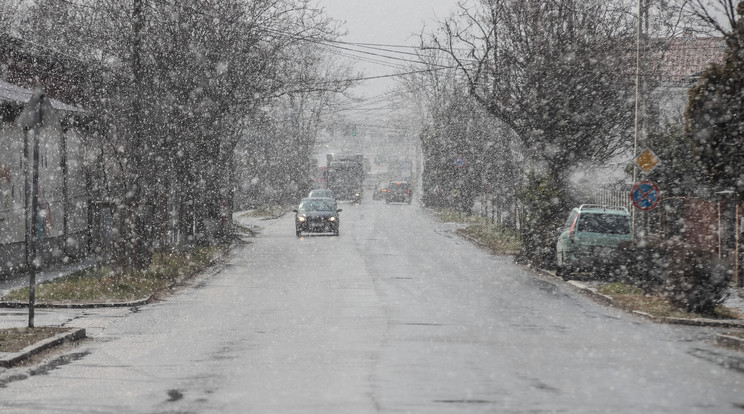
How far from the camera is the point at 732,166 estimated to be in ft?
64.3

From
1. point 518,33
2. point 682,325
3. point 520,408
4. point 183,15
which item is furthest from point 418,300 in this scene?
point 518,33

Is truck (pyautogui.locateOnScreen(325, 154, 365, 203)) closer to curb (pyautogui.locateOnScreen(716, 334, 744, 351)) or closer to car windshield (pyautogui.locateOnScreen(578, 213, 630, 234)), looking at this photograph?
car windshield (pyautogui.locateOnScreen(578, 213, 630, 234))

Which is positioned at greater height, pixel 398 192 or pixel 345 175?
pixel 345 175

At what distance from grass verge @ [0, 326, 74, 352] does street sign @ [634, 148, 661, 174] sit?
13.9 m

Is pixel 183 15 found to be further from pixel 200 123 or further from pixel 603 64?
pixel 603 64

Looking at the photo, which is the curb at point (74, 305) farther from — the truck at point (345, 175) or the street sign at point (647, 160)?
the truck at point (345, 175)

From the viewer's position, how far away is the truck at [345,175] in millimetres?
87438

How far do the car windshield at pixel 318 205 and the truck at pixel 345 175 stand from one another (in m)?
43.6

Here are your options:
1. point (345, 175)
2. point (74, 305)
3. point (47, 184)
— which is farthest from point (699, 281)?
point (345, 175)

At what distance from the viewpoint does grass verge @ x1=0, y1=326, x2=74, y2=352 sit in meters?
12.5

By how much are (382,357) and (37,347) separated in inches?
168

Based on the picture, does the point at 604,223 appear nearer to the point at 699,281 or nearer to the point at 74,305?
the point at 699,281

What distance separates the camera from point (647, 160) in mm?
23109

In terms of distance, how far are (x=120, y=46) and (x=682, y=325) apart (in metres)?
19.9
